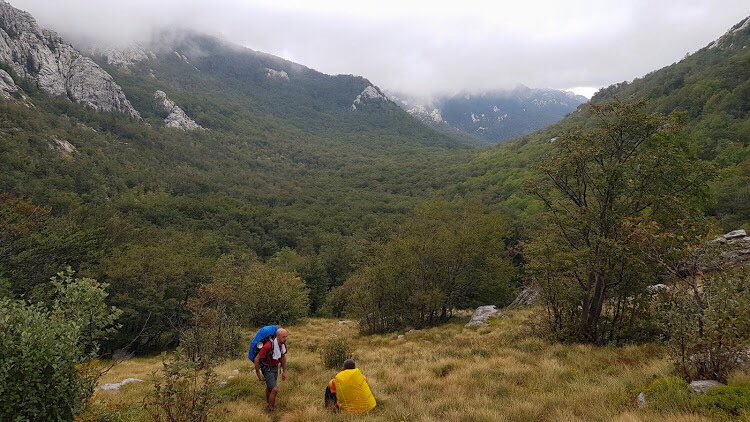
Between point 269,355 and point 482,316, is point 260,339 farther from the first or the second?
point 482,316

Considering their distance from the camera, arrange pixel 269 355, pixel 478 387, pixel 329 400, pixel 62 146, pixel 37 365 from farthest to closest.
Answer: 1. pixel 62 146
2. pixel 478 387
3. pixel 269 355
4. pixel 329 400
5. pixel 37 365

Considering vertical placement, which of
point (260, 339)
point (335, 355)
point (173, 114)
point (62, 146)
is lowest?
point (335, 355)

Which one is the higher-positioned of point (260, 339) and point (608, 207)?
point (608, 207)

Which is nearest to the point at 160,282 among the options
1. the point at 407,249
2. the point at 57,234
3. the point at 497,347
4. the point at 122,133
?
the point at 57,234

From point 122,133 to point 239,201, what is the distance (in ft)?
196

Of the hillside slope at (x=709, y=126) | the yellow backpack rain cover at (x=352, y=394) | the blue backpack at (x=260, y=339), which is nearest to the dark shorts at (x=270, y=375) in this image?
the blue backpack at (x=260, y=339)

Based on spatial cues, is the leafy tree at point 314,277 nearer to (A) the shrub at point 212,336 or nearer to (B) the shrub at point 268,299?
(B) the shrub at point 268,299

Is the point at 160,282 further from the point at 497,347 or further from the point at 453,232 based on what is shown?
the point at 497,347

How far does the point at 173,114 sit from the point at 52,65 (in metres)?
42.8

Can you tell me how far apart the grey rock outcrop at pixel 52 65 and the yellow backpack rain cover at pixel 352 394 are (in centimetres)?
16470

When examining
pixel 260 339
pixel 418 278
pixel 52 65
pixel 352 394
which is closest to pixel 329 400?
pixel 352 394

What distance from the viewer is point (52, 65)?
138250 mm

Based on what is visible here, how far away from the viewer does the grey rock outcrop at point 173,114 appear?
169 meters

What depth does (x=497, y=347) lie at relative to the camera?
516 inches
